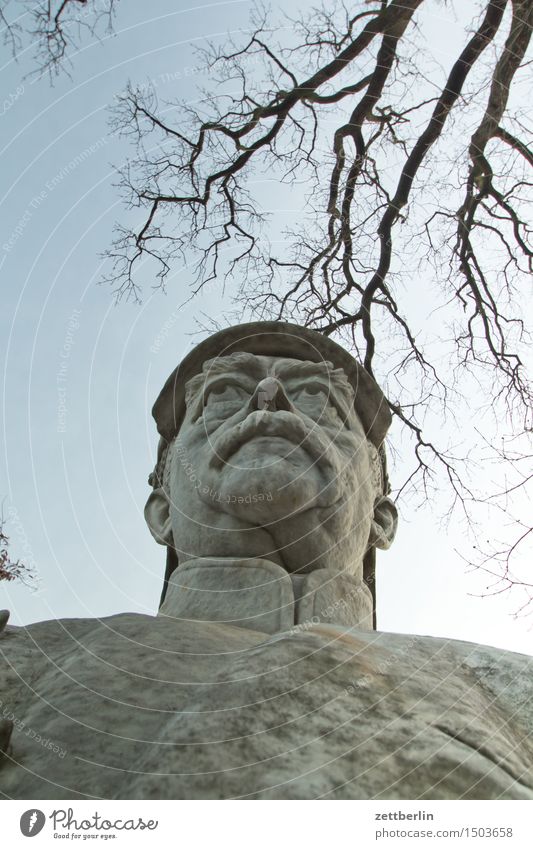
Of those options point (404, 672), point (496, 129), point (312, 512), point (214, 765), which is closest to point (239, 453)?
point (312, 512)

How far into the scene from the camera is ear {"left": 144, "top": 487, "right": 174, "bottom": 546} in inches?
209

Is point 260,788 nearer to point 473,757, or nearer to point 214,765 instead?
point 214,765

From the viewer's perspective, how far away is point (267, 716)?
243 cm

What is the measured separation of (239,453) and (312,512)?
0.49m

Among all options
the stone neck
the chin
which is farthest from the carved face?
the stone neck

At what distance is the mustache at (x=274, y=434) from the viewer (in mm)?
4613

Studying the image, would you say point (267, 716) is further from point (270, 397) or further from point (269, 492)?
point (270, 397)

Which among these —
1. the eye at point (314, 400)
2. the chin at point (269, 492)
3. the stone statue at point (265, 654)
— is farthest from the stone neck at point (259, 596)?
the eye at point (314, 400)

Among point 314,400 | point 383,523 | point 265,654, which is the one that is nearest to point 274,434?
point 314,400

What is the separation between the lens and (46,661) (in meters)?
3.35

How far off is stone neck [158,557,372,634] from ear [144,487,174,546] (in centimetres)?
69

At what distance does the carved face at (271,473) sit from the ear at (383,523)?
19cm

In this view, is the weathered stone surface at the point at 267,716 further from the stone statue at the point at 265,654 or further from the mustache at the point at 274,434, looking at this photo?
the mustache at the point at 274,434

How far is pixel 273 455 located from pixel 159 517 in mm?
1283
